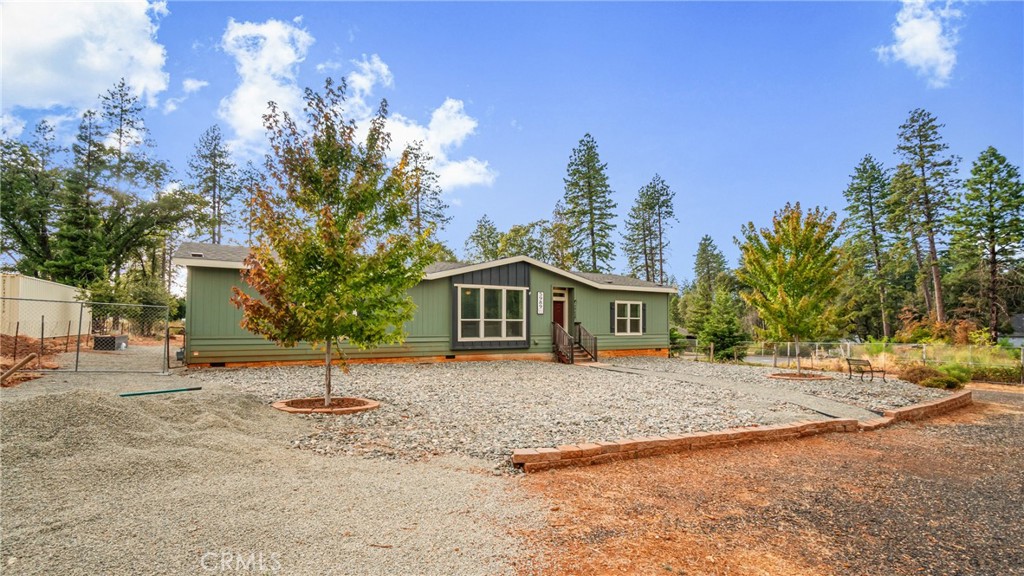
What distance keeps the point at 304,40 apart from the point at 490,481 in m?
12.3

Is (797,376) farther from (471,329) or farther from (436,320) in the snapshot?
(436,320)

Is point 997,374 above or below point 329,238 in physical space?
below

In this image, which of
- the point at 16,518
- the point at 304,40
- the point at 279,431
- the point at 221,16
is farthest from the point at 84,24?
the point at 16,518

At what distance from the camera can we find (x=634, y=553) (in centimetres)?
280

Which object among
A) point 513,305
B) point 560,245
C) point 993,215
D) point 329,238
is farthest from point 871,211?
point 329,238

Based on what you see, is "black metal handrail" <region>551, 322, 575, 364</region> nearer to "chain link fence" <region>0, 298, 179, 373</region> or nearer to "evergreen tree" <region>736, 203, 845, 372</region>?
"evergreen tree" <region>736, 203, 845, 372</region>

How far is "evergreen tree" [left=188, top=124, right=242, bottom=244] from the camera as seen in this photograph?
96.5 feet

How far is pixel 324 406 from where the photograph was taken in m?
6.81

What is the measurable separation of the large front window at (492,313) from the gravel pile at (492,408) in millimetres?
Result: 2787

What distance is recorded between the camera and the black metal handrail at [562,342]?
15.6 m

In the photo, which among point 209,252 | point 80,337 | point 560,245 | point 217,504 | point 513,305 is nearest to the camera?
point 217,504

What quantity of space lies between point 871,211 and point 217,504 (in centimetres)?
4442

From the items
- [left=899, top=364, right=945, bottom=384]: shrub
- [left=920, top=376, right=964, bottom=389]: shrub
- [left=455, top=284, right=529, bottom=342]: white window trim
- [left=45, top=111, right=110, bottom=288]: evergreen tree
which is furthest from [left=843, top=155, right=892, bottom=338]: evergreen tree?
[left=45, top=111, right=110, bottom=288]: evergreen tree

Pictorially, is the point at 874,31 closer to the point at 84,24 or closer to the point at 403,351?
the point at 403,351
